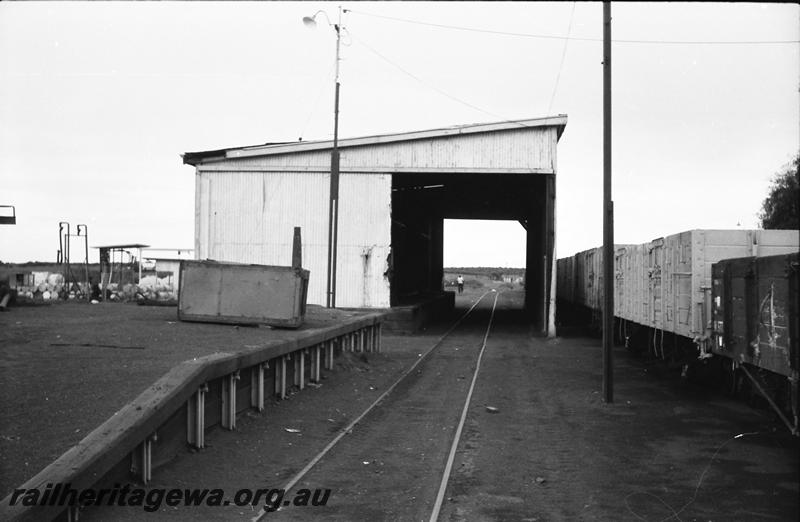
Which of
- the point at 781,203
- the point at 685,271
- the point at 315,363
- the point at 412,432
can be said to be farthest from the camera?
the point at 781,203

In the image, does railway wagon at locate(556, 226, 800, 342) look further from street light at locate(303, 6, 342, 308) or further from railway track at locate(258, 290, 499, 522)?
street light at locate(303, 6, 342, 308)

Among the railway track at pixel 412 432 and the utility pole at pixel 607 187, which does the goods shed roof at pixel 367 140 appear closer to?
the railway track at pixel 412 432

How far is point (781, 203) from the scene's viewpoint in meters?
53.8

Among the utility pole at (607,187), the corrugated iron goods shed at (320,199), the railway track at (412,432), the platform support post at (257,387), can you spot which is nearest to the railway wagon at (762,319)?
the utility pole at (607,187)

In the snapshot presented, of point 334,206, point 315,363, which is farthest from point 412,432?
point 334,206

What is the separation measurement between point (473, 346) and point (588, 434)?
14.6 metres

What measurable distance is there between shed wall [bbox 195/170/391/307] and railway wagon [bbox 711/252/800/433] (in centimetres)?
1912

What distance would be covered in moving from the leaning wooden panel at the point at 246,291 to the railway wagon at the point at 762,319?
859cm

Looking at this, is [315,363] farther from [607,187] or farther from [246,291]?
[607,187]

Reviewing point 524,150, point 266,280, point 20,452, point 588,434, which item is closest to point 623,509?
point 588,434

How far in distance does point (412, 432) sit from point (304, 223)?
2039 cm

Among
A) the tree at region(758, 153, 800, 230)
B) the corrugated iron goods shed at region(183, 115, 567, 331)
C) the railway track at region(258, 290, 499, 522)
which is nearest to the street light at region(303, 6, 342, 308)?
the corrugated iron goods shed at region(183, 115, 567, 331)

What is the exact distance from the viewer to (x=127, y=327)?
15625 millimetres

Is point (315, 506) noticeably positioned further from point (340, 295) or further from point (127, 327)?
point (340, 295)
